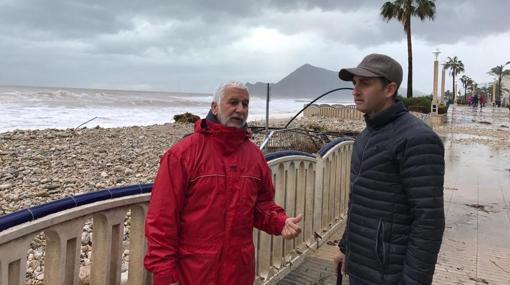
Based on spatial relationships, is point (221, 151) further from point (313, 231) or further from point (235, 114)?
point (313, 231)

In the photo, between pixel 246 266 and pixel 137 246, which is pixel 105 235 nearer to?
pixel 137 246

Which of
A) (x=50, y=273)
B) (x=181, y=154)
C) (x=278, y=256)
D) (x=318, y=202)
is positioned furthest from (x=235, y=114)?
(x=318, y=202)

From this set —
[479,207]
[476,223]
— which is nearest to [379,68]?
[476,223]

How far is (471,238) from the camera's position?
5.18m

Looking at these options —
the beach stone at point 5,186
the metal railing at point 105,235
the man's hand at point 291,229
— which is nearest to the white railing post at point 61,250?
the metal railing at point 105,235

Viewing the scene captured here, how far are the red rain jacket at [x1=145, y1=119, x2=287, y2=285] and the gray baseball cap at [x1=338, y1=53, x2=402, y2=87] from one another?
613 millimetres

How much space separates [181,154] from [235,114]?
324 millimetres

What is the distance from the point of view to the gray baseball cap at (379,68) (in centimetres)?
207

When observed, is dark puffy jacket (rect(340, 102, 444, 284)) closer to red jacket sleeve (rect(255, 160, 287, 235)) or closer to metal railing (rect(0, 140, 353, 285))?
red jacket sleeve (rect(255, 160, 287, 235))

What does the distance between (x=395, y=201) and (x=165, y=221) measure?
103 centimetres

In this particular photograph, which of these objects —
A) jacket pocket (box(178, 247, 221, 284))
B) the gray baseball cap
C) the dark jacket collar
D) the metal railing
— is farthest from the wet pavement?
Answer: jacket pocket (box(178, 247, 221, 284))

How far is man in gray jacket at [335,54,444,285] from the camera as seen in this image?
188cm

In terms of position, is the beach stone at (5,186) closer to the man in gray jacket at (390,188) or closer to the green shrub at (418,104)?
the man in gray jacket at (390,188)

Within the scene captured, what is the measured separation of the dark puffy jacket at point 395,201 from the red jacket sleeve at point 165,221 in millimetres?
884
